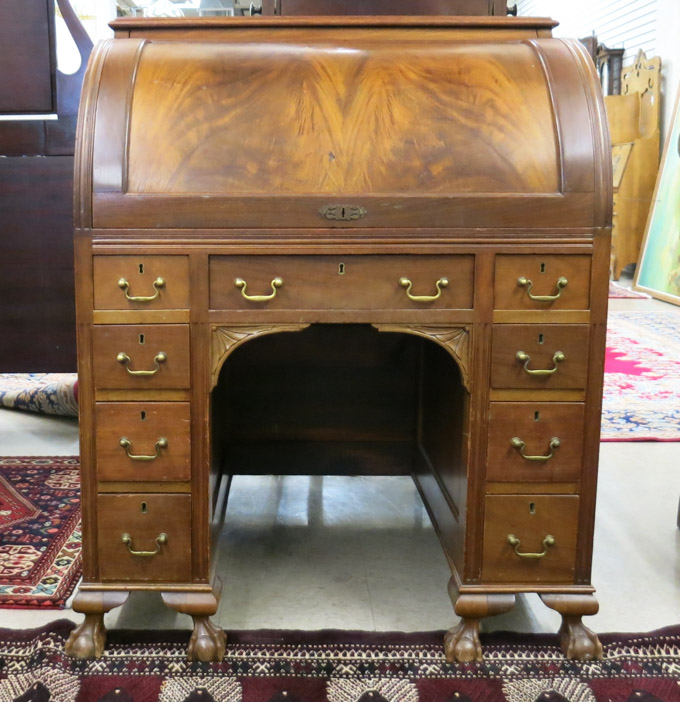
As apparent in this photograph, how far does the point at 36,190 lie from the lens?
2865mm

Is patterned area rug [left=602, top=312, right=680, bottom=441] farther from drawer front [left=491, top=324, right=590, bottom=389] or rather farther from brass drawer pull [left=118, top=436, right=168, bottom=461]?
brass drawer pull [left=118, top=436, right=168, bottom=461]

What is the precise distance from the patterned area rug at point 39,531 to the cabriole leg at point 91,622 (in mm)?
248

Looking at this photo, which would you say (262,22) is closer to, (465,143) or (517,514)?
(465,143)

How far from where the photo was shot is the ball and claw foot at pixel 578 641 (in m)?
1.86

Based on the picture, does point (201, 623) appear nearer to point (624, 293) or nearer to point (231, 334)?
point (231, 334)

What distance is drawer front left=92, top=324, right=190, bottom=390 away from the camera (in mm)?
1764

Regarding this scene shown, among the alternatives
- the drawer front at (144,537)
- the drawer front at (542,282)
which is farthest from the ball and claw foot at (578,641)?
the drawer front at (144,537)

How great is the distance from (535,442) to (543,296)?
1.11ft

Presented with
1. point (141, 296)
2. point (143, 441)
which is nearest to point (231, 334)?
point (141, 296)

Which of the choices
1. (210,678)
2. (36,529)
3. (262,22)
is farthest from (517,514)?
(36,529)

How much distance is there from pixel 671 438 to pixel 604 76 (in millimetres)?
6903

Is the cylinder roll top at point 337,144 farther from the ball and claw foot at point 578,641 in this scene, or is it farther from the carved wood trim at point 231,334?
the ball and claw foot at point 578,641

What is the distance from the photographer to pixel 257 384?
2666 millimetres

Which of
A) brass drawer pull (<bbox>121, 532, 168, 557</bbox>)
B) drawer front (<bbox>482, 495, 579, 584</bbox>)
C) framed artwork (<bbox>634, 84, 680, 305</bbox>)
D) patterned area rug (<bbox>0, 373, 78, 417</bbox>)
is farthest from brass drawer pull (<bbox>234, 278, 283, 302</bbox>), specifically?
framed artwork (<bbox>634, 84, 680, 305</bbox>)
